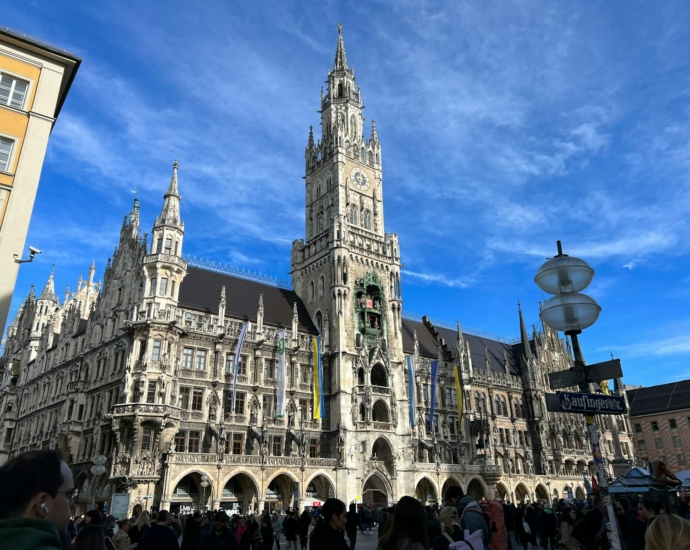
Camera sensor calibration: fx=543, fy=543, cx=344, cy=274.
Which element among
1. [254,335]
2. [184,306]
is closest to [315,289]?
[254,335]

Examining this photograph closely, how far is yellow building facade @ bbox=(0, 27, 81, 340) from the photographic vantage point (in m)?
23.2

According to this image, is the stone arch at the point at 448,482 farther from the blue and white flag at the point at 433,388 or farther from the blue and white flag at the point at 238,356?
the blue and white flag at the point at 238,356

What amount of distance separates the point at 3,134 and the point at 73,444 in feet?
88.1

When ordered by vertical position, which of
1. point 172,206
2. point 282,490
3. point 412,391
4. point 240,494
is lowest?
point 240,494

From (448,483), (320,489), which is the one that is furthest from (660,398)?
(320,489)

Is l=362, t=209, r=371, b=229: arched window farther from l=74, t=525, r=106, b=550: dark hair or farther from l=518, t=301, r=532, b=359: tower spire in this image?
l=74, t=525, r=106, b=550: dark hair

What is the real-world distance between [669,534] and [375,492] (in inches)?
1892

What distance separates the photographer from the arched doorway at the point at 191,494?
3694cm

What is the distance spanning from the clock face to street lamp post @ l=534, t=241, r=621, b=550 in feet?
163

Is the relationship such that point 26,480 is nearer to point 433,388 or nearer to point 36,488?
point 36,488

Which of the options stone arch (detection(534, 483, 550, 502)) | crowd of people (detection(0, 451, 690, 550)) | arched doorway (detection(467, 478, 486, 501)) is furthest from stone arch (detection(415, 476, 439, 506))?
crowd of people (detection(0, 451, 690, 550))

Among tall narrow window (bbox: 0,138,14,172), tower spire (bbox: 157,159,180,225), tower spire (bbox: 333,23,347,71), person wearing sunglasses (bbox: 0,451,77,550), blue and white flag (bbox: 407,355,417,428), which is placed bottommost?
person wearing sunglasses (bbox: 0,451,77,550)

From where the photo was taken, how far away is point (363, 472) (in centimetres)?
4531

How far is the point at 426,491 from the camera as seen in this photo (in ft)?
172
